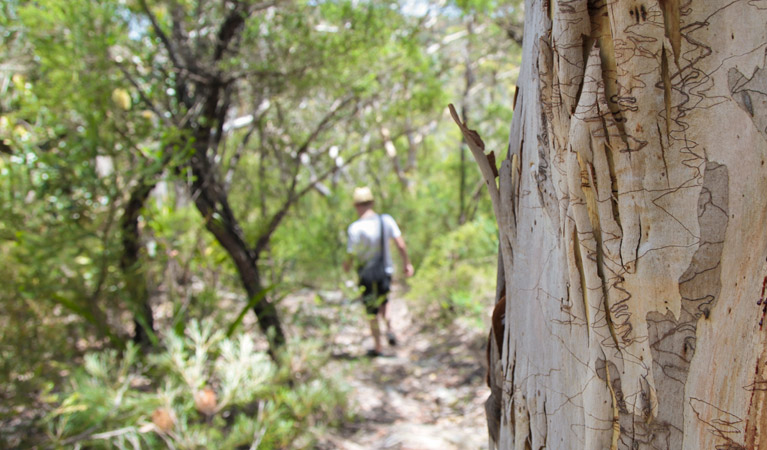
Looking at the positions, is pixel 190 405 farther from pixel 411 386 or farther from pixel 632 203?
pixel 632 203

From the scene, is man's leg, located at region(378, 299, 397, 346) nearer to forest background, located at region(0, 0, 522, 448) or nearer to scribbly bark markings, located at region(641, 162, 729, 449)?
forest background, located at region(0, 0, 522, 448)

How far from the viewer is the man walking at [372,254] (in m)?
5.62

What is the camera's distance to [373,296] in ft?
18.2

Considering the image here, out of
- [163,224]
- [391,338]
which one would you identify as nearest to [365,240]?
[391,338]

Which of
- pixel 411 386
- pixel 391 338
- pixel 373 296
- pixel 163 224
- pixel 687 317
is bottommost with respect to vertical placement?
pixel 411 386

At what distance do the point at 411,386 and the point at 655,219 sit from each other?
4627mm

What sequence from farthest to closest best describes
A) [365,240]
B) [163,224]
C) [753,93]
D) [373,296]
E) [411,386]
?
[365,240], [373,296], [411,386], [163,224], [753,93]

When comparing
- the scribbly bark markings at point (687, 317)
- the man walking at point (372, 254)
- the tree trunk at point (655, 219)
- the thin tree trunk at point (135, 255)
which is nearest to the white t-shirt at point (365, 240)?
the man walking at point (372, 254)

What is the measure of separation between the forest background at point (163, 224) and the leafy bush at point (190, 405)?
17 millimetres

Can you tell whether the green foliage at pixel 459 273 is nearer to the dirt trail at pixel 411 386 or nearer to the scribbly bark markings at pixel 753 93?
the dirt trail at pixel 411 386

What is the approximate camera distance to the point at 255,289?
484 cm

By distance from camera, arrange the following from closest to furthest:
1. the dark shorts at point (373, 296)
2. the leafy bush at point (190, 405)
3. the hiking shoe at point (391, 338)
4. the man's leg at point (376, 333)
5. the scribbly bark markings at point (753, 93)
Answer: the scribbly bark markings at point (753, 93), the leafy bush at point (190, 405), the dark shorts at point (373, 296), the man's leg at point (376, 333), the hiking shoe at point (391, 338)

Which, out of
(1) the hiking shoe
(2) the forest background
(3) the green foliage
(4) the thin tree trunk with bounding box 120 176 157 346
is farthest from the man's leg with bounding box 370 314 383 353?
(4) the thin tree trunk with bounding box 120 176 157 346

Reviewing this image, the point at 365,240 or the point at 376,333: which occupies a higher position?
the point at 365,240
